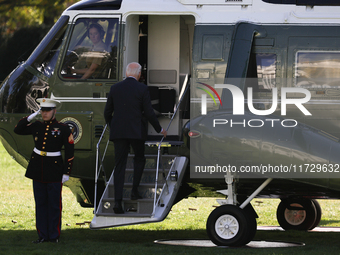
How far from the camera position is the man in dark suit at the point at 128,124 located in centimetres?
680

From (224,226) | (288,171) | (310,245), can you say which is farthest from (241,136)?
(310,245)

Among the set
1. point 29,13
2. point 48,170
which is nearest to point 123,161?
point 48,170

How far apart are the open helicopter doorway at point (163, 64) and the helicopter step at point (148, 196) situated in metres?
0.84

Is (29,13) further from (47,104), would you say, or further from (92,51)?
(47,104)

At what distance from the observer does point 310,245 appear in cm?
746

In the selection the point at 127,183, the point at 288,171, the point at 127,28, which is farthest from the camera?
the point at 127,28

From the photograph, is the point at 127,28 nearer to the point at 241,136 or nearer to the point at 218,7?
the point at 218,7

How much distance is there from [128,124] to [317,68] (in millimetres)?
2643

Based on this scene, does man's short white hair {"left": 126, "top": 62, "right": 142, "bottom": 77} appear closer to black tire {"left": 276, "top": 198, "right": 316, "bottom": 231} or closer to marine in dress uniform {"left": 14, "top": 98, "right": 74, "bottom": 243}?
marine in dress uniform {"left": 14, "top": 98, "right": 74, "bottom": 243}

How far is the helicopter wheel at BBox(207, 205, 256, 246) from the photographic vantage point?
704 centimetres

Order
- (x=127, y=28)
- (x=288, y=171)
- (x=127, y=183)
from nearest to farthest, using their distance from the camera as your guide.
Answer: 1. (x=288, y=171)
2. (x=127, y=183)
3. (x=127, y=28)

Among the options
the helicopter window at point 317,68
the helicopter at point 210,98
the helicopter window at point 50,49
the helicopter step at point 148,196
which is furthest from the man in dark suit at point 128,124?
the helicopter window at point 317,68

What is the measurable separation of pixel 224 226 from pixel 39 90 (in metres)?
3.16

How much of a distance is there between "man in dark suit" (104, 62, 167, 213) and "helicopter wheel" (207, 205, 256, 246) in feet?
3.37
